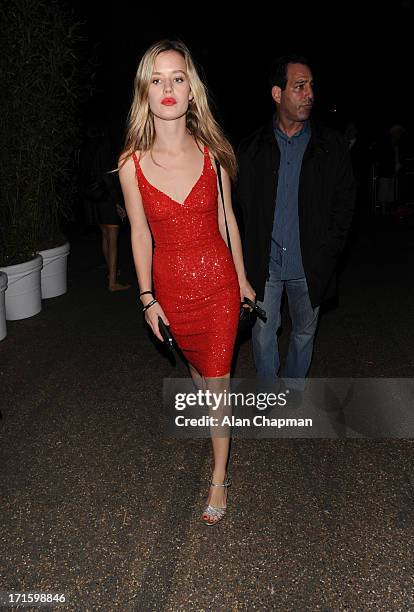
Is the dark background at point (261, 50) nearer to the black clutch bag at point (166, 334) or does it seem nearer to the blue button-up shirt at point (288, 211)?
the blue button-up shirt at point (288, 211)

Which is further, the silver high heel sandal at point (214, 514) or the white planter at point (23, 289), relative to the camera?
the white planter at point (23, 289)

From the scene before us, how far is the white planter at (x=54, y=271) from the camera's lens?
716cm

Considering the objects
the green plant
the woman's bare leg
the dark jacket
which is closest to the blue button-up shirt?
the dark jacket

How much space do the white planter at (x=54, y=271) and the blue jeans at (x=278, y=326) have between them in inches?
146

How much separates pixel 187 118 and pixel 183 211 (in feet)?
1.47

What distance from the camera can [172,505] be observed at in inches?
128

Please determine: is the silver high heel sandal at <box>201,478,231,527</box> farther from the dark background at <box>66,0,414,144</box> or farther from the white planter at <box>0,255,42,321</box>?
the dark background at <box>66,0,414,144</box>

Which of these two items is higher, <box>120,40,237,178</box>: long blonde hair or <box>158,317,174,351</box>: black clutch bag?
<box>120,40,237,178</box>: long blonde hair

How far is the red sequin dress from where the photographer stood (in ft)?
9.30

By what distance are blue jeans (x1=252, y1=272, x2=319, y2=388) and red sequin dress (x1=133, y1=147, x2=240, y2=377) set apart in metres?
0.91

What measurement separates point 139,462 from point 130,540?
2.41ft

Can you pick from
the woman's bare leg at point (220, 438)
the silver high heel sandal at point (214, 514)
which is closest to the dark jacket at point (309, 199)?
the woman's bare leg at point (220, 438)

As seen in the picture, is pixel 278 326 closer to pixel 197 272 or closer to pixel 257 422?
pixel 257 422

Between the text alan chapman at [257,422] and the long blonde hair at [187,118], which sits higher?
the long blonde hair at [187,118]
